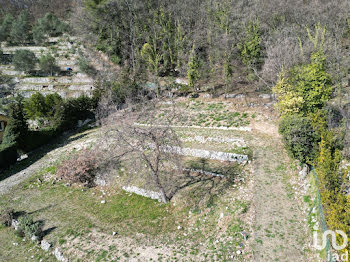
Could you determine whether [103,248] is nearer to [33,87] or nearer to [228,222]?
[228,222]

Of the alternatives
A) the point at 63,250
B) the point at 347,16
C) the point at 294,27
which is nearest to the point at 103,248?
the point at 63,250

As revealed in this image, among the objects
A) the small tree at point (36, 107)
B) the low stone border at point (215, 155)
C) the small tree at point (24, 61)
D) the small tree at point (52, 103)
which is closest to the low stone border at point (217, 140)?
the low stone border at point (215, 155)

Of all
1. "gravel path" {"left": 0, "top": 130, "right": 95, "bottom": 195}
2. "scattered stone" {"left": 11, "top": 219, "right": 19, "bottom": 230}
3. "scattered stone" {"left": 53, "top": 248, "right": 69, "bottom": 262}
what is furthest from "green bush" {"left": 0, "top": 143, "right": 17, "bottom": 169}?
"scattered stone" {"left": 53, "top": 248, "right": 69, "bottom": 262}

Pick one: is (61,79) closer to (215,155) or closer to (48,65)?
(48,65)

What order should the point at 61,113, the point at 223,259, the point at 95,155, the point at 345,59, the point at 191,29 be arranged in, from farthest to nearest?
the point at 191,29
the point at 61,113
the point at 345,59
the point at 95,155
the point at 223,259

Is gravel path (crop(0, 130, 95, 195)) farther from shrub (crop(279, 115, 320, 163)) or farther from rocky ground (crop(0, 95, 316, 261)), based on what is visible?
shrub (crop(279, 115, 320, 163))

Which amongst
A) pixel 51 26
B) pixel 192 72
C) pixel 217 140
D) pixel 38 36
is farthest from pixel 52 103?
pixel 51 26
